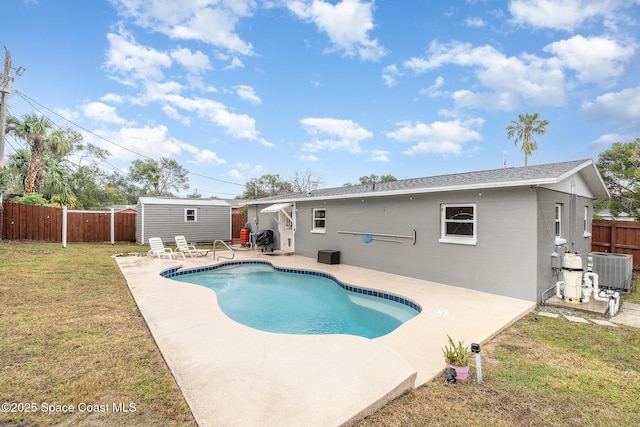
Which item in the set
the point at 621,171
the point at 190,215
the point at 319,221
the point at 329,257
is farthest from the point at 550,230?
the point at 190,215

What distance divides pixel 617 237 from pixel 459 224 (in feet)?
22.0

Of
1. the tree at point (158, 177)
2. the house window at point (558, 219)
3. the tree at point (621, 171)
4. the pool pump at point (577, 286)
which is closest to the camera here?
the pool pump at point (577, 286)

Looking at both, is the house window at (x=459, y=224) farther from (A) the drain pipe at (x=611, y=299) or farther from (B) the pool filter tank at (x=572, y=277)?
(A) the drain pipe at (x=611, y=299)

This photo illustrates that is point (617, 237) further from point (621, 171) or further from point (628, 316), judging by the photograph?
point (621, 171)

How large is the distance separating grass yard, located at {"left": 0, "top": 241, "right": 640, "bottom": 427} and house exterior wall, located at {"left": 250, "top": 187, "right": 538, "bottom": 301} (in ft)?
4.75

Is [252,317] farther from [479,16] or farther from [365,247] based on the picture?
[479,16]

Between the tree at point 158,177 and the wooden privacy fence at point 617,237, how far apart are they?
127ft

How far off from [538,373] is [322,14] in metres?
12.0

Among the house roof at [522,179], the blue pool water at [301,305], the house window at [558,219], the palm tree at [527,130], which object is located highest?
the palm tree at [527,130]

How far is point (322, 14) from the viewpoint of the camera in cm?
1080

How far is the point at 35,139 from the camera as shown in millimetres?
15328

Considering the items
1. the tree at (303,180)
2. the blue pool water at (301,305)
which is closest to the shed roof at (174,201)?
the blue pool water at (301,305)

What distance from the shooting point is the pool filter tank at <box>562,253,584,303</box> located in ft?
20.1

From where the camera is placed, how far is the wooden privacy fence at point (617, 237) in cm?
944
